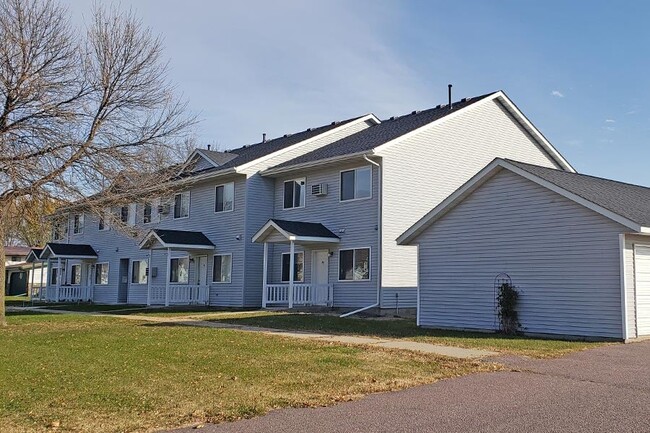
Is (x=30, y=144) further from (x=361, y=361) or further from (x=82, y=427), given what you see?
(x=82, y=427)

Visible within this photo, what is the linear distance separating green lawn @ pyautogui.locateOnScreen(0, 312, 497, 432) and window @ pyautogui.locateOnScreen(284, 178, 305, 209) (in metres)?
12.0

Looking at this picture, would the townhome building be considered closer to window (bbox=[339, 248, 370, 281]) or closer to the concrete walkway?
window (bbox=[339, 248, 370, 281])

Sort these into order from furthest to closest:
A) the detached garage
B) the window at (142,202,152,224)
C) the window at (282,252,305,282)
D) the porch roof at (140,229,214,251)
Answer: the window at (142,202,152,224) → the porch roof at (140,229,214,251) → the window at (282,252,305,282) → the detached garage

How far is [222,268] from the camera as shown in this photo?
28547mm

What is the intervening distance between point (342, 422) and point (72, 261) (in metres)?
37.2

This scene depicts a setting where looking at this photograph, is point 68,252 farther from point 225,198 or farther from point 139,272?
point 225,198

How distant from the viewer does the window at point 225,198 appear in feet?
92.1

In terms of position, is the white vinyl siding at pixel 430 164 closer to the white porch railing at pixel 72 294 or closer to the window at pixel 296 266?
the window at pixel 296 266

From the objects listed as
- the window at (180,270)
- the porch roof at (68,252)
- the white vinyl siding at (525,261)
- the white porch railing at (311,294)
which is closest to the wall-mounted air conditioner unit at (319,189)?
the white porch railing at (311,294)

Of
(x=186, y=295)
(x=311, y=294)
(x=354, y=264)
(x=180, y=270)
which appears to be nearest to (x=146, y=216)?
(x=180, y=270)

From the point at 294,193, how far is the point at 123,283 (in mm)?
14045

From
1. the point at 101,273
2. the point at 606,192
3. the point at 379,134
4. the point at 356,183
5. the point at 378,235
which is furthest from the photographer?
the point at 101,273

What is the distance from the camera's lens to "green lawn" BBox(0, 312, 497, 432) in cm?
739

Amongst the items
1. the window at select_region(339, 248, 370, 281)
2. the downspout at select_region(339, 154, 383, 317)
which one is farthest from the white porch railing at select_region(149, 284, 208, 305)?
the downspout at select_region(339, 154, 383, 317)
